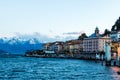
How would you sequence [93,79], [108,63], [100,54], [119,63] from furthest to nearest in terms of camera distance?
[100,54] < [108,63] < [119,63] < [93,79]

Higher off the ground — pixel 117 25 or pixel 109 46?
pixel 117 25

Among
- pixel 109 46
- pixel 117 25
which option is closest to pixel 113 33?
pixel 117 25

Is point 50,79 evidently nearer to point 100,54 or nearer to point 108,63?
point 108,63

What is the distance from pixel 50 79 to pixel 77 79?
4.28 metres

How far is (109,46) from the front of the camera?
112 meters

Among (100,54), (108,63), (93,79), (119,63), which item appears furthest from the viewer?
(100,54)

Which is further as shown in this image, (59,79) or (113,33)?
(113,33)

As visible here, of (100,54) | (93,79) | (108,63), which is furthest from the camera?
(100,54)

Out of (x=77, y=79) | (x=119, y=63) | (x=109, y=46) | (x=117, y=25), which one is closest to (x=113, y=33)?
(x=117, y=25)

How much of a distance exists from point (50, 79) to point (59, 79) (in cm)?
151

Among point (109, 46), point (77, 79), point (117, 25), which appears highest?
point (117, 25)

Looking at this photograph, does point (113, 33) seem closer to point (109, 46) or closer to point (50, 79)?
point (109, 46)

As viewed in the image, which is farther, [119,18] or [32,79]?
[119,18]

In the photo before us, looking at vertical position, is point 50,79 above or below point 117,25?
below
